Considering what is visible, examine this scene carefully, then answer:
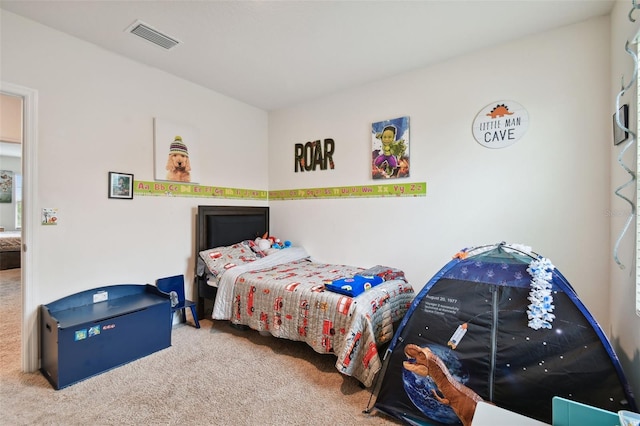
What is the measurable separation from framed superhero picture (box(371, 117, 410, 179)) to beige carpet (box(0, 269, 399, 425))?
187 centimetres

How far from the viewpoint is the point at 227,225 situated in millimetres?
3395

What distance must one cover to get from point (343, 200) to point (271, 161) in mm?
1290

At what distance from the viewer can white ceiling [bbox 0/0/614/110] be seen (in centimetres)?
202

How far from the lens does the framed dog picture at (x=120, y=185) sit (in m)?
2.58

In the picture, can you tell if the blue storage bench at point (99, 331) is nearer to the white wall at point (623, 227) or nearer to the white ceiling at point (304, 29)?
the white ceiling at point (304, 29)

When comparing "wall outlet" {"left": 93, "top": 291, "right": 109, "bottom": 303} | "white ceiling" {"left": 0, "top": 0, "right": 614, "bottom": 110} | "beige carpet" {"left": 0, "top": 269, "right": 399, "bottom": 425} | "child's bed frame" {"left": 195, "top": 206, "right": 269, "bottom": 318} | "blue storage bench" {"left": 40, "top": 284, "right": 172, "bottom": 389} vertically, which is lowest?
"beige carpet" {"left": 0, "top": 269, "right": 399, "bottom": 425}

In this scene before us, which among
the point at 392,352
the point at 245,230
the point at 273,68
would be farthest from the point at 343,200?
the point at 392,352

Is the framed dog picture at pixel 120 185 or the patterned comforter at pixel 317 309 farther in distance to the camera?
the framed dog picture at pixel 120 185

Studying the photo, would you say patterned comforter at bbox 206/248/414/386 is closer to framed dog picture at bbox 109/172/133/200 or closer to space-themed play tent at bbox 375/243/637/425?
space-themed play tent at bbox 375/243/637/425

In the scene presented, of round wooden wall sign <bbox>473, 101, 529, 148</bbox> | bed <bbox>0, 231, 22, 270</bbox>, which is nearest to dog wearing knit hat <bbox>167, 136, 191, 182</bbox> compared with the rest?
round wooden wall sign <bbox>473, 101, 529, 148</bbox>

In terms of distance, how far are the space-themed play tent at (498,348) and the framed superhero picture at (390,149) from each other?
1.44 metres

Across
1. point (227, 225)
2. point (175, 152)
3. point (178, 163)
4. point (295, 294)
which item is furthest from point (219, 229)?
point (295, 294)

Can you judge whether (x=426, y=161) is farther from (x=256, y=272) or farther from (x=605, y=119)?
(x=256, y=272)

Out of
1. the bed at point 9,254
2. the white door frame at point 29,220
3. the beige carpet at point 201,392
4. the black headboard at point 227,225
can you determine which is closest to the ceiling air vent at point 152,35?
the white door frame at point 29,220
